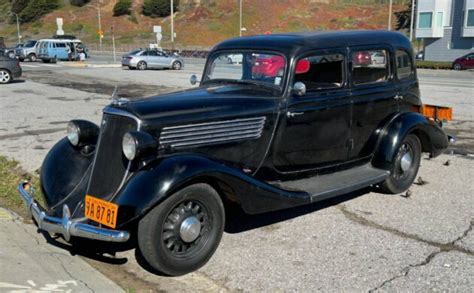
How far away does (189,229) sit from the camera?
3953 millimetres

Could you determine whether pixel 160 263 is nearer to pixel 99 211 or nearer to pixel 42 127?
pixel 99 211

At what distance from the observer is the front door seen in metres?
4.89

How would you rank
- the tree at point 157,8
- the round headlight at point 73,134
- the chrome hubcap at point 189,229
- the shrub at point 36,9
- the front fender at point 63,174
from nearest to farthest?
1. the chrome hubcap at point 189,229
2. the front fender at point 63,174
3. the round headlight at point 73,134
4. the tree at point 157,8
5. the shrub at point 36,9

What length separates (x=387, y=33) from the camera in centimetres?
614

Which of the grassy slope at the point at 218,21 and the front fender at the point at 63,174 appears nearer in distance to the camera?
the front fender at the point at 63,174

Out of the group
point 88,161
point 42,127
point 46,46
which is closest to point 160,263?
point 88,161

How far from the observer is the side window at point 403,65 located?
20.3 ft

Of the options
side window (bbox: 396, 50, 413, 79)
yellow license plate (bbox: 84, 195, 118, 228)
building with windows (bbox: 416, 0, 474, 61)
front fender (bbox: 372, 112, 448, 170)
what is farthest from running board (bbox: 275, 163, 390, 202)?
building with windows (bbox: 416, 0, 474, 61)

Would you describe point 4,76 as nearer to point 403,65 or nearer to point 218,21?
point 403,65

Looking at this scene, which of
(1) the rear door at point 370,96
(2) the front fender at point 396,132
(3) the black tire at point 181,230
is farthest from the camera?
(2) the front fender at point 396,132

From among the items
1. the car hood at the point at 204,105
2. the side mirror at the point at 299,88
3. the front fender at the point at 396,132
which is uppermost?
the side mirror at the point at 299,88

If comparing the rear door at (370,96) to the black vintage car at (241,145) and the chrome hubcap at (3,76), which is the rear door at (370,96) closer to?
the black vintage car at (241,145)

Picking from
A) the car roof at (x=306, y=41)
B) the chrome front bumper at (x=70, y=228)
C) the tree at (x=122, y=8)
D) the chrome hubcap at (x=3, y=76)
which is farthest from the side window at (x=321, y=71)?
the tree at (x=122, y=8)

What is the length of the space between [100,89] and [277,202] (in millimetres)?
15143
